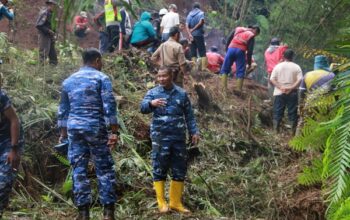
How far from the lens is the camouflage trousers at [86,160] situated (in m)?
5.68

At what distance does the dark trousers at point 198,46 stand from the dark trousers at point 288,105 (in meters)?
3.54

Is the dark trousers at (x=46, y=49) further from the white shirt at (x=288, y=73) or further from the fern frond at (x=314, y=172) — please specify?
the fern frond at (x=314, y=172)

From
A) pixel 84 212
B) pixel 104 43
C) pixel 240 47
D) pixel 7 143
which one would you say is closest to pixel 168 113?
pixel 84 212

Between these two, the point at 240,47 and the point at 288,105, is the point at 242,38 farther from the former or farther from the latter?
the point at 288,105

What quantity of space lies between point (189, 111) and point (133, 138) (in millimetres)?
2255

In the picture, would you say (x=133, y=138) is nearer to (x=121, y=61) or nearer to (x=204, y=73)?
(x=121, y=61)

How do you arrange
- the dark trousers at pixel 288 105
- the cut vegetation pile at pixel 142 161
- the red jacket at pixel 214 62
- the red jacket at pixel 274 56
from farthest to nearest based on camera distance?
the red jacket at pixel 214 62 < the red jacket at pixel 274 56 < the dark trousers at pixel 288 105 < the cut vegetation pile at pixel 142 161

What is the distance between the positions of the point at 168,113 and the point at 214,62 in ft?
30.2

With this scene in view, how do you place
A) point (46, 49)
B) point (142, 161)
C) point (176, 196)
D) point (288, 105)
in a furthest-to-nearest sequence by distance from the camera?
point (46, 49) < point (288, 105) < point (142, 161) < point (176, 196)

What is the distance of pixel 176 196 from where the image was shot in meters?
6.45

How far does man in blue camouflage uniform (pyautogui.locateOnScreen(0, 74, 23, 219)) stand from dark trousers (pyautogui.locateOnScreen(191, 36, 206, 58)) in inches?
347

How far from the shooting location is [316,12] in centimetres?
890

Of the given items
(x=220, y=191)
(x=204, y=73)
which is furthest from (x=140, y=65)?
(x=220, y=191)

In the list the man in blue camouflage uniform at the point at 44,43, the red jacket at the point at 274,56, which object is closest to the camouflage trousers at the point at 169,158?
the man in blue camouflage uniform at the point at 44,43
